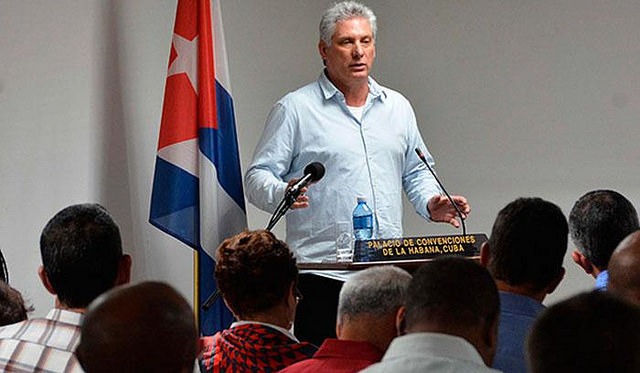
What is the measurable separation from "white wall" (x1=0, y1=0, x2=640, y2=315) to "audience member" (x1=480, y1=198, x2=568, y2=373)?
2.64m

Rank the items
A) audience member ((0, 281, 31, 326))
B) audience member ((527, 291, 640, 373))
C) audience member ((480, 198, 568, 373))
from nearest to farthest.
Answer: audience member ((527, 291, 640, 373))
audience member ((480, 198, 568, 373))
audience member ((0, 281, 31, 326))

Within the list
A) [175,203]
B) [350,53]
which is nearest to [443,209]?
[350,53]

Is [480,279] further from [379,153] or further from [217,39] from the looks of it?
[217,39]

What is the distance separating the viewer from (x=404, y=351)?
2033 mm

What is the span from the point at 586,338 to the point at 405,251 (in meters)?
2.59

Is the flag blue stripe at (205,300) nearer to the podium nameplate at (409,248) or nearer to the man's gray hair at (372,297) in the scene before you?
the podium nameplate at (409,248)

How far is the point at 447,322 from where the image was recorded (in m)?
2.09

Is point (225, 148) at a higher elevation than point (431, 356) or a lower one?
lower

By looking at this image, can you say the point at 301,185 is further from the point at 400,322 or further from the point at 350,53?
the point at 400,322

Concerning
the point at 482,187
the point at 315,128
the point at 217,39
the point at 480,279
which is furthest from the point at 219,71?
the point at 480,279

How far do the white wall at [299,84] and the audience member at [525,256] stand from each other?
8.67 ft

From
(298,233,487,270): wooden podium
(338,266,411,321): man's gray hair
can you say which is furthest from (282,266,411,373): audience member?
(298,233,487,270): wooden podium

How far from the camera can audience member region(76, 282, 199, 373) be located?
1.63m

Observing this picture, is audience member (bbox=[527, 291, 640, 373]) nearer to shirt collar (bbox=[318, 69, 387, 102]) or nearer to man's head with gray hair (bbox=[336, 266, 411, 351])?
man's head with gray hair (bbox=[336, 266, 411, 351])
